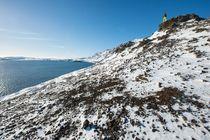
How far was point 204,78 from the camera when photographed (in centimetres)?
1723

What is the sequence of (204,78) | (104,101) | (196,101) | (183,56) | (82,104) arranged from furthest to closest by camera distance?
(183,56)
(82,104)
(104,101)
(204,78)
(196,101)

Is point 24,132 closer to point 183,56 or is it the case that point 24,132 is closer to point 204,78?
point 204,78

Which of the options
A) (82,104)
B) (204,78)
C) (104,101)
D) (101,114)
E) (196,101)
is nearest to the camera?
(196,101)

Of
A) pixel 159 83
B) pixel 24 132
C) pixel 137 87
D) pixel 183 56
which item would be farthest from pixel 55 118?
pixel 183 56

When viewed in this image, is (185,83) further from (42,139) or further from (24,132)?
(24,132)

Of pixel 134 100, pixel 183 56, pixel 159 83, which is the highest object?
pixel 183 56

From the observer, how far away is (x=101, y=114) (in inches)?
635

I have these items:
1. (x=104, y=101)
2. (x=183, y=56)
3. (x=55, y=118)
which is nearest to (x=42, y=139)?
(x=55, y=118)

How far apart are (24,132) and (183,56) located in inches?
1020

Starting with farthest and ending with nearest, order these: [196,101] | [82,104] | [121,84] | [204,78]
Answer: [121,84] → [82,104] → [204,78] → [196,101]

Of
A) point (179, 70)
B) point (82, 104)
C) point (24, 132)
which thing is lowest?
point (24, 132)

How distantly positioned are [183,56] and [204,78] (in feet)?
29.7

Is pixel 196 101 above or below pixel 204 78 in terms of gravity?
below

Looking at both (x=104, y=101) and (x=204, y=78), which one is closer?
(x=204, y=78)
